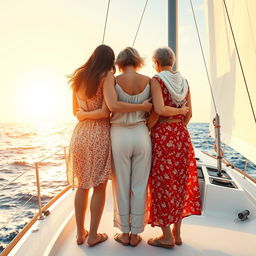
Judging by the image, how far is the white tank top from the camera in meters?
1.41

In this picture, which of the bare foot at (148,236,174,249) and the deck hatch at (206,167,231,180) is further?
the deck hatch at (206,167,231,180)

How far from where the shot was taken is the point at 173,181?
1.51 metres

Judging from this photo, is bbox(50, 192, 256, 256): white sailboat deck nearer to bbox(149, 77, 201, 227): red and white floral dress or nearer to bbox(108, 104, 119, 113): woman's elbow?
bbox(149, 77, 201, 227): red and white floral dress

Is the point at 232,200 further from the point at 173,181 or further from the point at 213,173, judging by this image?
the point at 173,181

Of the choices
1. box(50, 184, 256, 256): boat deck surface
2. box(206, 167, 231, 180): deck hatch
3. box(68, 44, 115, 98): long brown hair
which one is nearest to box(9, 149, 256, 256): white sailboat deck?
box(50, 184, 256, 256): boat deck surface

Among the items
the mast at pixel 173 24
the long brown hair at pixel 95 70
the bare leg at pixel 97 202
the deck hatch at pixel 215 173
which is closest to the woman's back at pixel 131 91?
the long brown hair at pixel 95 70

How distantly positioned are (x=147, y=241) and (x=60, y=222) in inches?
24.3

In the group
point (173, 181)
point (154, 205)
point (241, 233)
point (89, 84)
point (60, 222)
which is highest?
point (89, 84)

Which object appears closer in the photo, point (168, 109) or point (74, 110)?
point (168, 109)

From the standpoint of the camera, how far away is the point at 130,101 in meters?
1.42

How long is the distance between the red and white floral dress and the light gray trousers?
56 millimetres

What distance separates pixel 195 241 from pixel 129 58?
1276 mm

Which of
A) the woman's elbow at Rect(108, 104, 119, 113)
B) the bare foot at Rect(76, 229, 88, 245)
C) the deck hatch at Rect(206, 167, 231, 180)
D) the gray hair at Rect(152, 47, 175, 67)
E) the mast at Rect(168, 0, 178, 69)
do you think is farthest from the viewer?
the mast at Rect(168, 0, 178, 69)

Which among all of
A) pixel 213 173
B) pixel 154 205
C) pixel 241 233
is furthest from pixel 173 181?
pixel 213 173
